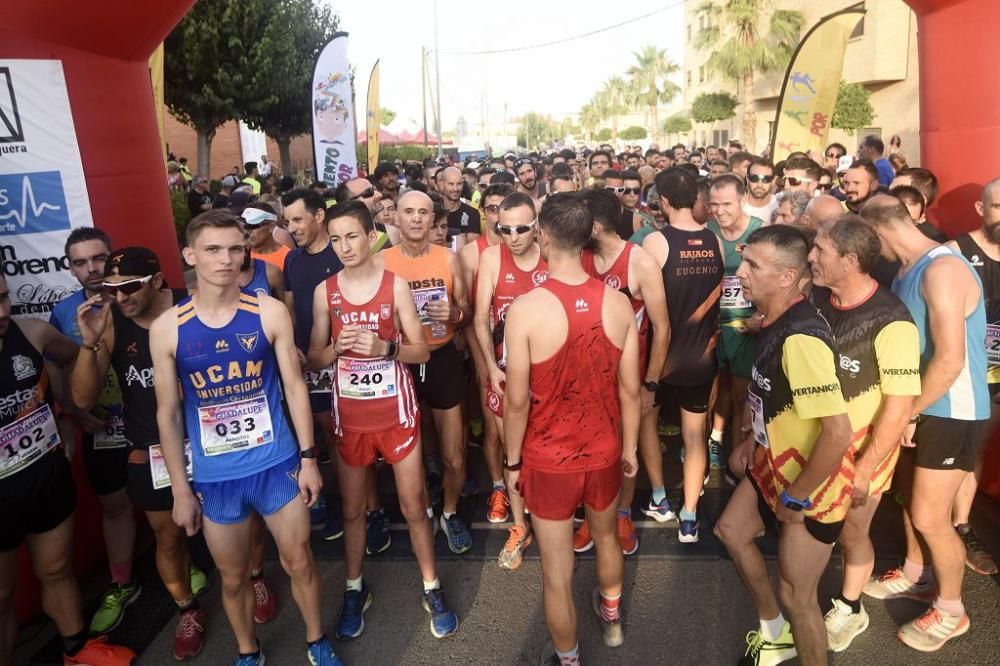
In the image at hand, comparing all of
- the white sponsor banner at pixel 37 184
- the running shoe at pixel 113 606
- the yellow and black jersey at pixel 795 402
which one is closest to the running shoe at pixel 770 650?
the yellow and black jersey at pixel 795 402

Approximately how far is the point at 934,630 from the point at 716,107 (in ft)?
131

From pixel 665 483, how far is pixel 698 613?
1.55 metres

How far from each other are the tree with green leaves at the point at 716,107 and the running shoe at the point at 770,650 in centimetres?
3975

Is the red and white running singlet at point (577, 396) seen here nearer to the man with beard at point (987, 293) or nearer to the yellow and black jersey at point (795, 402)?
the yellow and black jersey at point (795, 402)

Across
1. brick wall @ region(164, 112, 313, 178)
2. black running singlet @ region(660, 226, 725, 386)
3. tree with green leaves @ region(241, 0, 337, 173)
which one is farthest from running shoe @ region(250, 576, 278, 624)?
brick wall @ region(164, 112, 313, 178)

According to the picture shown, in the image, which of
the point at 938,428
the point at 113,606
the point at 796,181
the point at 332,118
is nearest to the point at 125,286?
the point at 113,606

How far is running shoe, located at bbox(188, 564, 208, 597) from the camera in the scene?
3973 mm

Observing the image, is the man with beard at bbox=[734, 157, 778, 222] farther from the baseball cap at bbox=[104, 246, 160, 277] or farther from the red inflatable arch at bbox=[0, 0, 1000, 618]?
the baseball cap at bbox=[104, 246, 160, 277]

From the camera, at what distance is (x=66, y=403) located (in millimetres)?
3551

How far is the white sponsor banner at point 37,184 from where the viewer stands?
12.6 ft

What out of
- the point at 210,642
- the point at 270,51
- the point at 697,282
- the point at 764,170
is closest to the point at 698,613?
the point at 697,282

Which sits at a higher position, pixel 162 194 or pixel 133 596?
pixel 162 194

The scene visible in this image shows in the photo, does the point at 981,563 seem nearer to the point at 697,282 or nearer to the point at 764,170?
the point at 697,282

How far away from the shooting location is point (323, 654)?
3.21 m
